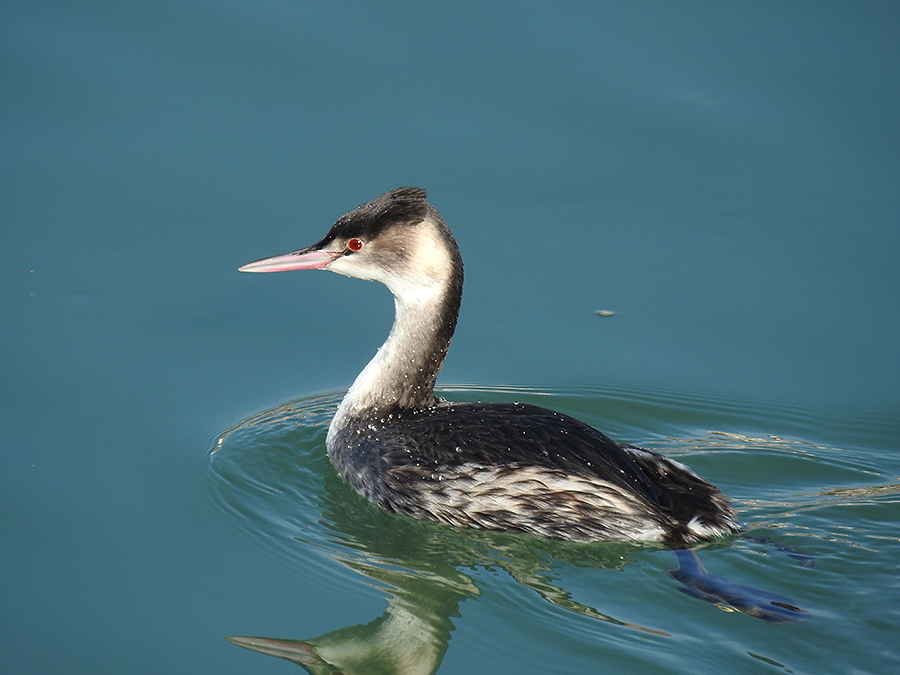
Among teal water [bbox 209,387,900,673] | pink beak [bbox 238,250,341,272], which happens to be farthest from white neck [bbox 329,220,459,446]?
teal water [bbox 209,387,900,673]

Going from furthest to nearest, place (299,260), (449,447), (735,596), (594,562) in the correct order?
(299,260) → (449,447) → (594,562) → (735,596)

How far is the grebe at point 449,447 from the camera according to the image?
221 inches

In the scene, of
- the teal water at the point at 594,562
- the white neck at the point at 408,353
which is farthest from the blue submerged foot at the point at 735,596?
the white neck at the point at 408,353

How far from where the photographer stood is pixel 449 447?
5.88 metres

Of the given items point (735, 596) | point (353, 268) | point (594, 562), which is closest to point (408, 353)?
point (353, 268)

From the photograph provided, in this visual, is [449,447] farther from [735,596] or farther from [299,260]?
[735,596]

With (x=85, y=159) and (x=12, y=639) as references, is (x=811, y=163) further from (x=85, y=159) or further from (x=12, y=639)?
(x=12, y=639)

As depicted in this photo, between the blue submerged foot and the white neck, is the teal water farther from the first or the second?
the white neck

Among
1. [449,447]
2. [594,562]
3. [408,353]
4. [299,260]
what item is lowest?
[594,562]

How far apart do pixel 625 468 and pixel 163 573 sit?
2216 mm

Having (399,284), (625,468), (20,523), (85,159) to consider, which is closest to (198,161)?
(85,159)

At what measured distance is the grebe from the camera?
18.4 feet

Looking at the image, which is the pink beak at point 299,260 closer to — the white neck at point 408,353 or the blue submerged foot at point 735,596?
the white neck at point 408,353

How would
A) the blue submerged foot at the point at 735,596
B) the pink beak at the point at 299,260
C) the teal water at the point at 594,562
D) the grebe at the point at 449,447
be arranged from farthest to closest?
the pink beak at the point at 299,260
the grebe at the point at 449,447
the blue submerged foot at the point at 735,596
the teal water at the point at 594,562
